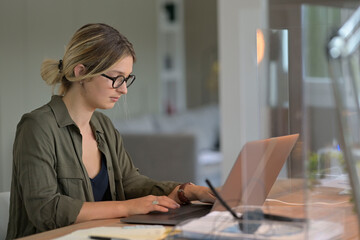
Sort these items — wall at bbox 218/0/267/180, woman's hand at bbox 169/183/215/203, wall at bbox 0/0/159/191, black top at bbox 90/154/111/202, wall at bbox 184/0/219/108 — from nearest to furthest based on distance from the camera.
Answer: woman's hand at bbox 169/183/215/203 → black top at bbox 90/154/111/202 → wall at bbox 0/0/159/191 → wall at bbox 218/0/267/180 → wall at bbox 184/0/219/108

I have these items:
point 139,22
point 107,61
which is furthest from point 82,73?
point 139,22

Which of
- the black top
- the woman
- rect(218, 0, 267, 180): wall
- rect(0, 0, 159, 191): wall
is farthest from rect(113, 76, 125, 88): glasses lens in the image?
rect(218, 0, 267, 180): wall

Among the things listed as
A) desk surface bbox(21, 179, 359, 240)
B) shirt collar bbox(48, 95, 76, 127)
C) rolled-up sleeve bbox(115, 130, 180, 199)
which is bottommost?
rolled-up sleeve bbox(115, 130, 180, 199)

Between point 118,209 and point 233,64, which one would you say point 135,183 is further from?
point 233,64

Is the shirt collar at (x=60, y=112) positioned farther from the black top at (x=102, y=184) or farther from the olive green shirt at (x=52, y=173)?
the black top at (x=102, y=184)

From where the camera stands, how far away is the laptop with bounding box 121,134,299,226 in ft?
4.28

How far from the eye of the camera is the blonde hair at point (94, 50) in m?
1.72

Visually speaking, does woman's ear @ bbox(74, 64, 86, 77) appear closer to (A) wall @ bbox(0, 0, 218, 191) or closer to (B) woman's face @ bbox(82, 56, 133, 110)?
(B) woman's face @ bbox(82, 56, 133, 110)

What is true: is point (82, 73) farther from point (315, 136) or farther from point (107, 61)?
point (315, 136)

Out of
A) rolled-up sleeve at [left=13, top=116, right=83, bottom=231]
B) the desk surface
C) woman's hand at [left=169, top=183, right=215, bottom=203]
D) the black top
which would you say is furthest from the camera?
the black top

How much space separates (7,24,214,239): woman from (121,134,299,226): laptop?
3.6 inches

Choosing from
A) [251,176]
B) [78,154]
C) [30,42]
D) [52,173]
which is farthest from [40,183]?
[30,42]

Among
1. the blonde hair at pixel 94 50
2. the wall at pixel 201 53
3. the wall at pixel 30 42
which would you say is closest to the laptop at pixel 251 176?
the blonde hair at pixel 94 50

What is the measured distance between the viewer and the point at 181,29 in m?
6.72
